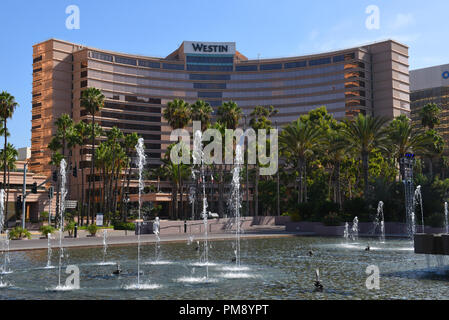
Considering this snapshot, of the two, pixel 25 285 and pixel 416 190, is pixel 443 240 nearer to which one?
pixel 25 285

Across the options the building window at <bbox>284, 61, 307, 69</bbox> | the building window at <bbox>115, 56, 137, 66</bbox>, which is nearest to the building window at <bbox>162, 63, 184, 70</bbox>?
the building window at <bbox>115, 56, 137, 66</bbox>

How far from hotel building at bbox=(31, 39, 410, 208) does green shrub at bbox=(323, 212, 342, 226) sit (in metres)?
78.3

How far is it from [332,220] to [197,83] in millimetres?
94088

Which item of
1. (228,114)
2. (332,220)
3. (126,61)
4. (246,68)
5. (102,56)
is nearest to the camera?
(332,220)

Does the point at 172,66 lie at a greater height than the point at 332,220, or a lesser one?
greater

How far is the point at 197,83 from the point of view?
135m

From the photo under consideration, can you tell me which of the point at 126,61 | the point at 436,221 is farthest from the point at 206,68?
the point at 436,221

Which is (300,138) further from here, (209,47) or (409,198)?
(209,47)

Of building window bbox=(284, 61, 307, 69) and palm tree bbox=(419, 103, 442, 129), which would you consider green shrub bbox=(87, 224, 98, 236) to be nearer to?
palm tree bbox=(419, 103, 442, 129)

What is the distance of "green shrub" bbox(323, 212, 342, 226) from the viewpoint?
155ft

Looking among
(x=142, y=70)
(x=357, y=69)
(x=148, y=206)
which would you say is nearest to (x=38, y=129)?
(x=142, y=70)

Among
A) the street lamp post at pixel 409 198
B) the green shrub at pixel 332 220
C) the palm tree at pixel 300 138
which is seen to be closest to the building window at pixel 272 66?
the palm tree at pixel 300 138

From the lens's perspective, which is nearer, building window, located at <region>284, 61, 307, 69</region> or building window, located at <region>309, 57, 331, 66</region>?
building window, located at <region>309, 57, 331, 66</region>

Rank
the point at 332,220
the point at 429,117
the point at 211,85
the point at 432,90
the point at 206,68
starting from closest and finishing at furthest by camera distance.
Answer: the point at 332,220
the point at 429,117
the point at 211,85
the point at 206,68
the point at 432,90
